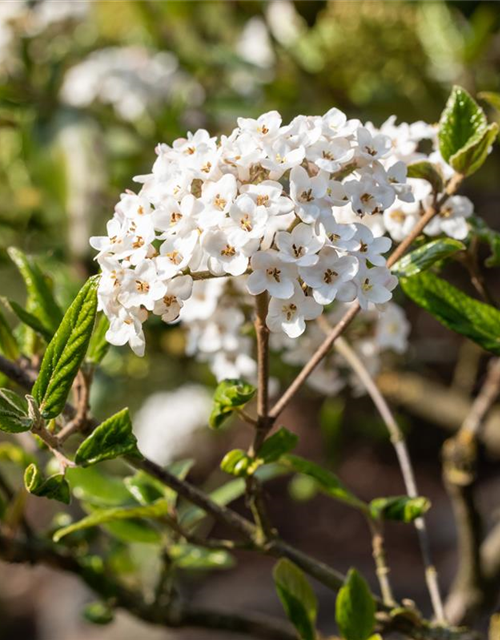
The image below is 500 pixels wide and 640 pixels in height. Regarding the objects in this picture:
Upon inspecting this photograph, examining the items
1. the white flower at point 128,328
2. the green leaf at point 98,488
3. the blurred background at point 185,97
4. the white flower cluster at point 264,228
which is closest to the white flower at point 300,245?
the white flower cluster at point 264,228

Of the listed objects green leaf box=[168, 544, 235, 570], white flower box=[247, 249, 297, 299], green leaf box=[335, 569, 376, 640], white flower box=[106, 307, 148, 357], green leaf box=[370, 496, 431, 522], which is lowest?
green leaf box=[168, 544, 235, 570]

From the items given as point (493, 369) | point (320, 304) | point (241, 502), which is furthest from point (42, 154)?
point (241, 502)

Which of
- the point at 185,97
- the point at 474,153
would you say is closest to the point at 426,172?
the point at 474,153

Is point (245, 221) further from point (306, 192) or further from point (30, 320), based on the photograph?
point (30, 320)

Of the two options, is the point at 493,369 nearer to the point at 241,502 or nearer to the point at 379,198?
the point at 379,198

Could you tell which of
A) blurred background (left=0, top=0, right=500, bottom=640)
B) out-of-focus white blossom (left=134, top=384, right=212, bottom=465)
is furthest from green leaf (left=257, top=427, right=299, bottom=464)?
out-of-focus white blossom (left=134, top=384, right=212, bottom=465)

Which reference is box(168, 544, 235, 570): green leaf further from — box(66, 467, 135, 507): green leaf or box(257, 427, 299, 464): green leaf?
box(257, 427, 299, 464): green leaf

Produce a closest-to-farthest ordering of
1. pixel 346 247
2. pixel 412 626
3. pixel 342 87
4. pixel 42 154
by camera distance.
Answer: pixel 346 247, pixel 412 626, pixel 42 154, pixel 342 87
